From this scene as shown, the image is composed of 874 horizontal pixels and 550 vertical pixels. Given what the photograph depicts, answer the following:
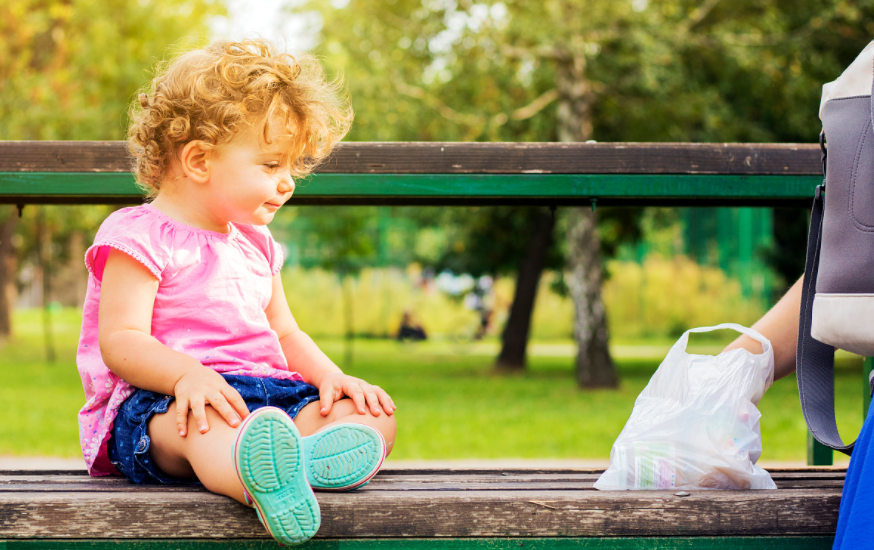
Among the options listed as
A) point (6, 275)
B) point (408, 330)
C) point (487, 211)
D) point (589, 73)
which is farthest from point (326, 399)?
point (6, 275)

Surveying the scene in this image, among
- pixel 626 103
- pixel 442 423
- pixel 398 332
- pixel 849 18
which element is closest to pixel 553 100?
pixel 626 103

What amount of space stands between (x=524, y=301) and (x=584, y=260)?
3.10 meters

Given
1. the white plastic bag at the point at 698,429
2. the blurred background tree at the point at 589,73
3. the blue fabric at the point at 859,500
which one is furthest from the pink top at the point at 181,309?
the blurred background tree at the point at 589,73

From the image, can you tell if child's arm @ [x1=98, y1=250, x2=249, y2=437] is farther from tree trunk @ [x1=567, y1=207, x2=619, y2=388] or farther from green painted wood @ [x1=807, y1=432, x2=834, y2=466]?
tree trunk @ [x1=567, y1=207, x2=619, y2=388]

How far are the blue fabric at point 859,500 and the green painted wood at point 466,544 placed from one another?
0.10m

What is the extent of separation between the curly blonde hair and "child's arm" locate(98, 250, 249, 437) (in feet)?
0.91

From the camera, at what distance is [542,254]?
591 inches

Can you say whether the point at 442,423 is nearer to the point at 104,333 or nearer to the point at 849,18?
the point at 104,333

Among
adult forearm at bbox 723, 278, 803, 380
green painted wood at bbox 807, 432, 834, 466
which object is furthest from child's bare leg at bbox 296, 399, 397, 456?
green painted wood at bbox 807, 432, 834, 466

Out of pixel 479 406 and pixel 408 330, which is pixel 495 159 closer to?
pixel 479 406

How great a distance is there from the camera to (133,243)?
168cm

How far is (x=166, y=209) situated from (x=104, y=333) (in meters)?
0.31

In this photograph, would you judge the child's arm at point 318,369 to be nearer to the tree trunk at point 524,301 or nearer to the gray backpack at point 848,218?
the gray backpack at point 848,218

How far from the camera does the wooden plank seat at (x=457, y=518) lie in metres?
1.40
